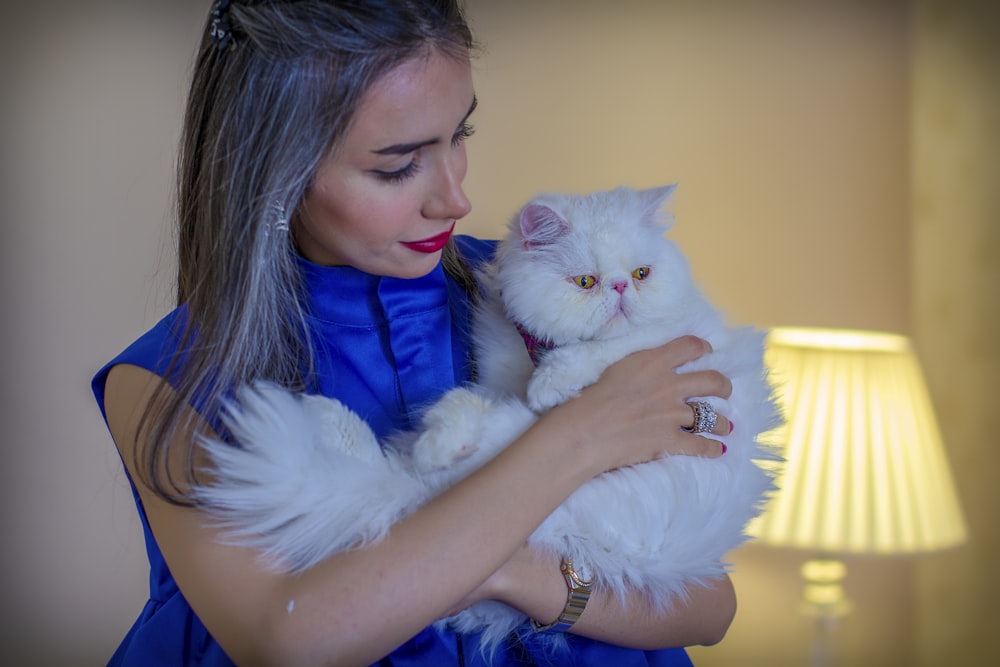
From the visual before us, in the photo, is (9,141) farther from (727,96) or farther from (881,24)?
(881,24)

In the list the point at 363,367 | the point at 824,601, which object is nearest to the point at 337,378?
the point at 363,367

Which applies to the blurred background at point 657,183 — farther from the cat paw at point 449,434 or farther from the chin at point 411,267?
the cat paw at point 449,434

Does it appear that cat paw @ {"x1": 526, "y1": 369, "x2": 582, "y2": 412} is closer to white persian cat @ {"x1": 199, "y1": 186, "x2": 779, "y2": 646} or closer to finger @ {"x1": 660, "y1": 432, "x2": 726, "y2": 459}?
white persian cat @ {"x1": 199, "y1": 186, "x2": 779, "y2": 646}

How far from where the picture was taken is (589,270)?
48.8 inches

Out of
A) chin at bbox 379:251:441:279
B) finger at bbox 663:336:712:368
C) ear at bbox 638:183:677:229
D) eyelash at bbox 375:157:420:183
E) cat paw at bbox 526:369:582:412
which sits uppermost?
eyelash at bbox 375:157:420:183

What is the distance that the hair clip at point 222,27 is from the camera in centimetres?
119

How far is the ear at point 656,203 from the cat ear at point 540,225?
132 mm

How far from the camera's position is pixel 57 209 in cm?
210

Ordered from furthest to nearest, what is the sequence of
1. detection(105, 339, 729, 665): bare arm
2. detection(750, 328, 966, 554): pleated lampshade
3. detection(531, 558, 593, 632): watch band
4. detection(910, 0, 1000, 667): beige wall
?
detection(910, 0, 1000, 667): beige wall → detection(750, 328, 966, 554): pleated lampshade → detection(531, 558, 593, 632): watch band → detection(105, 339, 729, 665): bare arm

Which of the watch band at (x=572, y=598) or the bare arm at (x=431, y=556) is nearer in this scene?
the bare arm at (x=431, y=556)

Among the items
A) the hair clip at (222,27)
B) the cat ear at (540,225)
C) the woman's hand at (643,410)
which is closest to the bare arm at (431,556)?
the woman's hand at (643,410)

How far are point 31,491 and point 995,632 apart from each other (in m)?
2.45

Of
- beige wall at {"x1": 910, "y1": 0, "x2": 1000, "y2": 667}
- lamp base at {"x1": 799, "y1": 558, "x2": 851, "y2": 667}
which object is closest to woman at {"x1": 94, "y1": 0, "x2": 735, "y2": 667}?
lamp base at {"x1": 799, "y1": 558, "x2": 851, "y2": 667}

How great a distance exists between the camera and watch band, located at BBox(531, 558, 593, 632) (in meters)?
1.12
